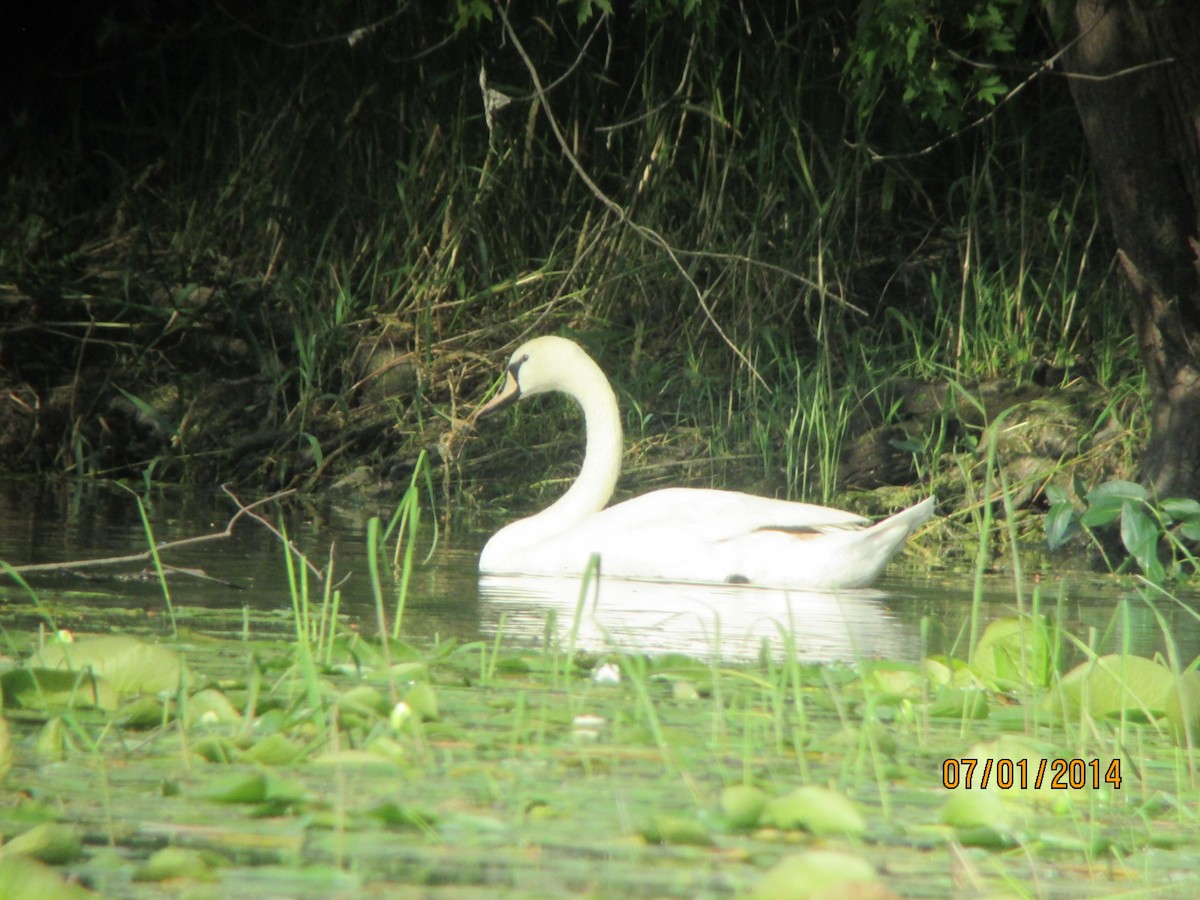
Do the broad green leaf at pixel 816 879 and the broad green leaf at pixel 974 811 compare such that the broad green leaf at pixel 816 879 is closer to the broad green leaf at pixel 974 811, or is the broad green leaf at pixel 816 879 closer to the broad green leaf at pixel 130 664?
the broad green leaf at pixel 974 811

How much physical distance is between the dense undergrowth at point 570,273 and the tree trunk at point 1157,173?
1252 mm

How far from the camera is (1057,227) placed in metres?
8.71

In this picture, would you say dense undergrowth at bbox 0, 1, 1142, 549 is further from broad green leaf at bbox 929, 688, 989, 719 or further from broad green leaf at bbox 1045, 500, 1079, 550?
broad green leaf at bbox 929, 688, 989, 719

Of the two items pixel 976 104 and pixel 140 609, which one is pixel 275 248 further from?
pixel 140 609

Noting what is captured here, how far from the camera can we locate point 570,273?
884 cm

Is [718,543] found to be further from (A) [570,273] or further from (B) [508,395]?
(A) [570,273]

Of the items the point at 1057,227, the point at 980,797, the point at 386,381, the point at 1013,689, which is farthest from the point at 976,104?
the point at 980,797

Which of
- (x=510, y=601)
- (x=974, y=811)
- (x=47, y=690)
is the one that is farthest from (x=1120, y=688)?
(x=510, y=601)

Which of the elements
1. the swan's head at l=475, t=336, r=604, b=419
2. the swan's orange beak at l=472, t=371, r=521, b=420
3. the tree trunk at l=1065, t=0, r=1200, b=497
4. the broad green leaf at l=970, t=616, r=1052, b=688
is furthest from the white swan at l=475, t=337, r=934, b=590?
the broad green leaf at l=970, t=616, r=1052, b=688

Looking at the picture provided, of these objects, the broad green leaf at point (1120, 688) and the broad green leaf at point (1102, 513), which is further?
the broad green leaf at point (1102, 513)

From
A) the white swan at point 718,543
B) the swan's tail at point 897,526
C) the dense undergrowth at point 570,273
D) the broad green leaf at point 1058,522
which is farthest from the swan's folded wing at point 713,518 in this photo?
the dense undergrowth at point 570,273

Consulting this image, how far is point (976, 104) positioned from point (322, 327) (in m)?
3.30

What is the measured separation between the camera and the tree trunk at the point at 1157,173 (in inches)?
225

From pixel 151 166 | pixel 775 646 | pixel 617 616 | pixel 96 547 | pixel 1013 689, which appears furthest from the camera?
pixel 151 166
